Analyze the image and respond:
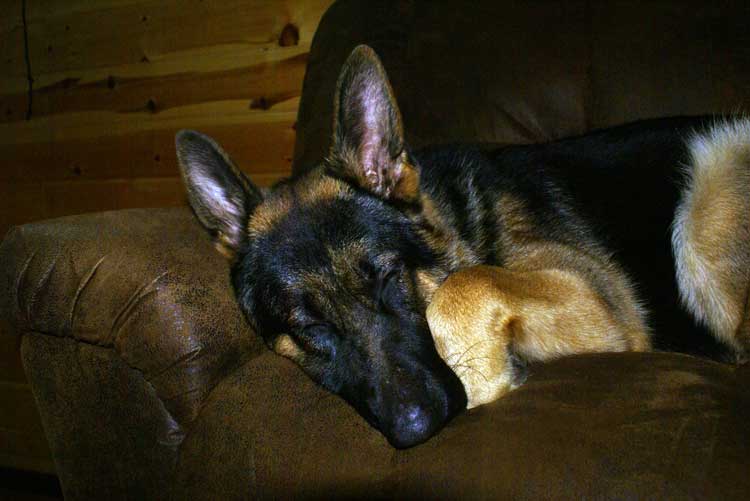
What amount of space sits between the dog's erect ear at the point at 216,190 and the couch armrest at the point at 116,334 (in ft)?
0.47

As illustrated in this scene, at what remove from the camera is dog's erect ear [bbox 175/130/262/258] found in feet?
6.09

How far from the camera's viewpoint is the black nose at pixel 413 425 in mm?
Result: 1350

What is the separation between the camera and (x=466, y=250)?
78.3 inches

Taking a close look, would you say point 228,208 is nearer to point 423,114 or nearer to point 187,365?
point 187,365

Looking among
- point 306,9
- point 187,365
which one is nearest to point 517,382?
point 187,365

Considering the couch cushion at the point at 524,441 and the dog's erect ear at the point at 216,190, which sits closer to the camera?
the couch cushion at the point at 524,441

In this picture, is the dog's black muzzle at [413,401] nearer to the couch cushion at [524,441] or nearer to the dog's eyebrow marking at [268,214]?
the couch cushion at [524,441]

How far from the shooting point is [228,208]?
2004mm

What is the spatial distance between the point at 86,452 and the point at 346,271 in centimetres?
91

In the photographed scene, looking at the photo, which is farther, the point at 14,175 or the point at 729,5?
the point at 14,175


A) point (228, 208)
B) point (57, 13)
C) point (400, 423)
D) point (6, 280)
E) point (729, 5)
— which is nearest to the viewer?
point (400, 423)

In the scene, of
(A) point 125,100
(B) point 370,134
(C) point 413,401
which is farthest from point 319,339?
(A) point 125,100

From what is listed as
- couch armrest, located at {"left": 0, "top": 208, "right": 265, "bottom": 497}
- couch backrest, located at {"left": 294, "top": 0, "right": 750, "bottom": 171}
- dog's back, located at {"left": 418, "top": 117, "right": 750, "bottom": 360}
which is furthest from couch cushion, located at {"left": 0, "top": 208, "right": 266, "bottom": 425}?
couch backrest, located at {"left": 294, "top": 0, "right": 750, "bottom": 171}

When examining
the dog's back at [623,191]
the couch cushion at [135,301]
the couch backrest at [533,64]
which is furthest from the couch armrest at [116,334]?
the couch backrest at [533,64]
